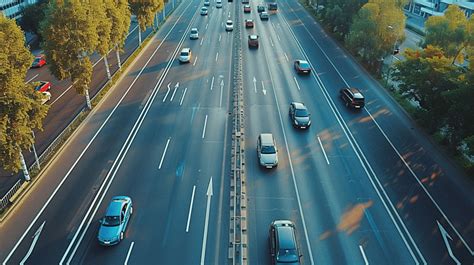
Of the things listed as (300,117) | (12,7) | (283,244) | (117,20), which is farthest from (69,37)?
(12,7)

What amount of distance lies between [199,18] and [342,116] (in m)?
57.1

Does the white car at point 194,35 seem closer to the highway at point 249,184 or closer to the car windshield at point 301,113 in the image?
the highway at point 249,184

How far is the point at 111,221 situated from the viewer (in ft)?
85.9

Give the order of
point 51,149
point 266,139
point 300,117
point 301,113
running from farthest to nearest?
point 301,113 < point 300,117 < point 51,149 < point 266,139

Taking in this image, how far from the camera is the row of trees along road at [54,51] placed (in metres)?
28.0

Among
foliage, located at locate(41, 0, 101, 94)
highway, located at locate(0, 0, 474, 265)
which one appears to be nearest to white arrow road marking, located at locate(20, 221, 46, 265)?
highway, located at locate(0, 0, 474, 265)

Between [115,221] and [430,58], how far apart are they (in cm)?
3316

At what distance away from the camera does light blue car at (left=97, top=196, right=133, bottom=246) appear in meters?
25.4

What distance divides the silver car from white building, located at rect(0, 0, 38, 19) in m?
63.4

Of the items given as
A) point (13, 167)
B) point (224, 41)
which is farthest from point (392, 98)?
point (13, 167)

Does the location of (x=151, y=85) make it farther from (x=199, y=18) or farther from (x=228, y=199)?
(x=199, y=18)

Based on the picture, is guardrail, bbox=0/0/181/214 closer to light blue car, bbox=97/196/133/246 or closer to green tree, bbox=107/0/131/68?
green tree, bbox=107/0/131/68

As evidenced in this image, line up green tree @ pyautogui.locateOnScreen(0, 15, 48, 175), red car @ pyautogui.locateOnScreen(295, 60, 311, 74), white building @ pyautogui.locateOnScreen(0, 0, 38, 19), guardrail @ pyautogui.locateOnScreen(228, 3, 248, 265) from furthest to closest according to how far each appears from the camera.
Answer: white building @ pyautogui.locateOnScreen(0, 0, 38, 19)
red car @ pyautogui.locateOnScreen(295, 60, 311, 74)
green tree @ pyautogui.locateOnScreen(0, 15, 48, 175)
guardrail @ pyautogui.locateOnScreen(228, 3, 248, 265)

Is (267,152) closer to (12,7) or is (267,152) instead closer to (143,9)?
(143,9)
